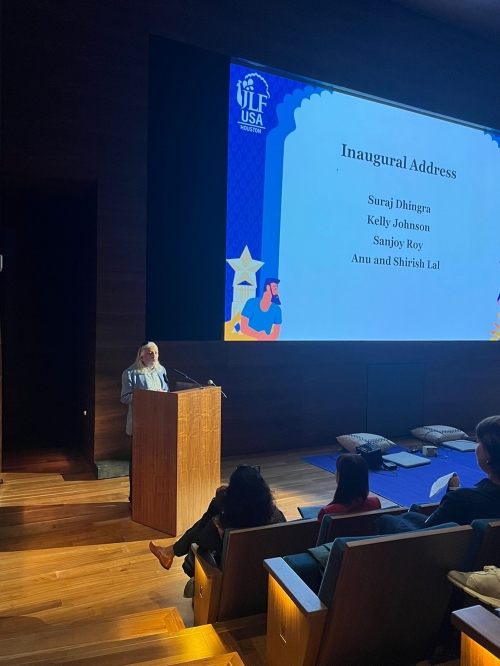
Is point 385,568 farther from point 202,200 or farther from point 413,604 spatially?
point 202,200

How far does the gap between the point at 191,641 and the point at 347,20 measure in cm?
545

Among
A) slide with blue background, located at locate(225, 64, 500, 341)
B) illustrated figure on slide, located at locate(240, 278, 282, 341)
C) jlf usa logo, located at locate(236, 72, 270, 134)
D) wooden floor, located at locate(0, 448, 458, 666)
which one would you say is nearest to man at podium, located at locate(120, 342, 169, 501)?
wooden floor, located at locate(0, 448, 458, 666)

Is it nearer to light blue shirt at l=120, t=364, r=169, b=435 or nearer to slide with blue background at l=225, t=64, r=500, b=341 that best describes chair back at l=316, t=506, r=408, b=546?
light blue shirt at l=120, t=364, r=169, b=435

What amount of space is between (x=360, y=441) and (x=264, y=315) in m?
1.50

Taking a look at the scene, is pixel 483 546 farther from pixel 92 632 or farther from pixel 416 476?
pixel 416 476

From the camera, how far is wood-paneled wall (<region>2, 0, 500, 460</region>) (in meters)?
4.05

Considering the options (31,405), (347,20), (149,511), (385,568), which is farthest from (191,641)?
(347,20)

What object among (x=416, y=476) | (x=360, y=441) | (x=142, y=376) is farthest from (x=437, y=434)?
(x=142, y=376)

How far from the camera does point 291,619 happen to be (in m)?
1.53

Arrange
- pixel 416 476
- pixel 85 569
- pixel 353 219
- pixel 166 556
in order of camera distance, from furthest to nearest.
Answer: pixel 353 219, pixel 416 476, pixel 85 569, pixel 166 556

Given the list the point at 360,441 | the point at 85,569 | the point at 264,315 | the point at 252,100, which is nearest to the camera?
the point at 85,569

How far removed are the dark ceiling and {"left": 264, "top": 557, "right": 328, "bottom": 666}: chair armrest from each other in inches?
228

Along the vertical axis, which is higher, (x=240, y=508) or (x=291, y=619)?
(x=240, y=508)

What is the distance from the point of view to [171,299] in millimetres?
4594
